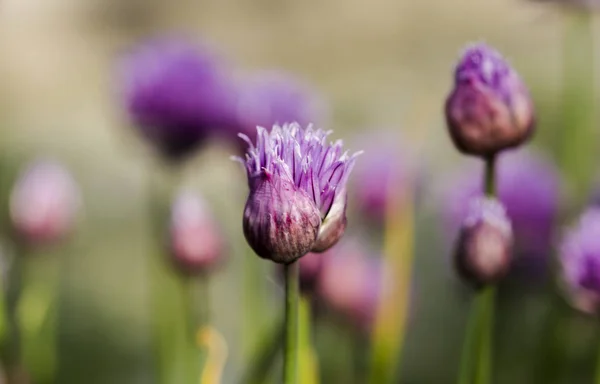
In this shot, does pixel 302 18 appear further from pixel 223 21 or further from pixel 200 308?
pixel 200 308

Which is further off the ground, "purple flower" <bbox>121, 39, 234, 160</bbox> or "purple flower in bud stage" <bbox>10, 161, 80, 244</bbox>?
"purple flower" <bbox>121, 39, 234, 160</bbox>

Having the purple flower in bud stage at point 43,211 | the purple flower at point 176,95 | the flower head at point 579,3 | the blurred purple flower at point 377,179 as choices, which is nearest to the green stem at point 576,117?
the flower head at point 579,3

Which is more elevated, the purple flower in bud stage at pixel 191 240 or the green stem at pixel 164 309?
the purple flower in bud stage at pixel 191 240

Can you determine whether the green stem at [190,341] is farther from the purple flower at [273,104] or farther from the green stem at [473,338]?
the green stem at [473,338]

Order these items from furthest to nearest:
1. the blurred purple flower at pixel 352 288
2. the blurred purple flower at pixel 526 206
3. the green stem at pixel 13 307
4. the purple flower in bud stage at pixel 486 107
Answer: the green stem at pixel 13 307 < the blurred purple flower at pixel 526 206 < the blurred purple flower at pixel 352 288 < the purple flower in bud stage at pixel 486 107

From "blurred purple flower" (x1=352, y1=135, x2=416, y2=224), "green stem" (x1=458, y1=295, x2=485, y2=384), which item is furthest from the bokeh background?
"green stem" (x1=458, y1=295, x2=485, y2=384)

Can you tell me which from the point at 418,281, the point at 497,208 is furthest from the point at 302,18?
the point at 497,208

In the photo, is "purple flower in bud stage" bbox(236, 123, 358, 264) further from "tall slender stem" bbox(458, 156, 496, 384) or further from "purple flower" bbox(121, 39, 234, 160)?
"purple flower" bbox(121, 39, 234, 160)
